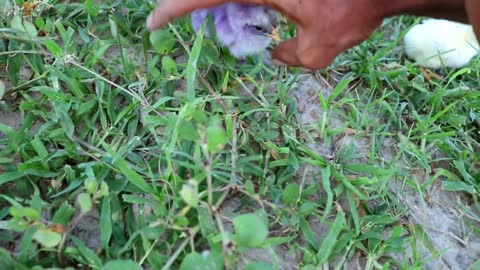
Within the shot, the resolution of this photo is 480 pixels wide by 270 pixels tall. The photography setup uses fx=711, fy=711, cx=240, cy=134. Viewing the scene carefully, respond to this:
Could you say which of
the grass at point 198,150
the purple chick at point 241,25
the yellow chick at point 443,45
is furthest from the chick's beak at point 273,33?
the yellow chick at point 443,45

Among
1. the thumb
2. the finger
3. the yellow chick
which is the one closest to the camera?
the finger

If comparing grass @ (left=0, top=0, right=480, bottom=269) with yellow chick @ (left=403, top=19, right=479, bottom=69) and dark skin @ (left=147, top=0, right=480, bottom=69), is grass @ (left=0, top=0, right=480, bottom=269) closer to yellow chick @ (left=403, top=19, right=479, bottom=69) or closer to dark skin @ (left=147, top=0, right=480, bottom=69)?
yellow chick @ (left=403, top=19, right=479, bottom=69)

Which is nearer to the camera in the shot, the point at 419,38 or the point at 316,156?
the point at 316,156

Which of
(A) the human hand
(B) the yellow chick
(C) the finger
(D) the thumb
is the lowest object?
(B) the yellow chick

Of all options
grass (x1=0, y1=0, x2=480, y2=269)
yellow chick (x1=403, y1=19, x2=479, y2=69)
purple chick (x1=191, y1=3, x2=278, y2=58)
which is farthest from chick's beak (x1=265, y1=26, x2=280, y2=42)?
yellow chick (x1=403, y1=19, x2=479, y2=69)

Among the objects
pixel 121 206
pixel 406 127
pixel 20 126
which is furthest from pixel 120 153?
pixel 406 127

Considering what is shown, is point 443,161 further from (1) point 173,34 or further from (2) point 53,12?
(2) point 53,12

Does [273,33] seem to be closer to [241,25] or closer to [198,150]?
[241,25]

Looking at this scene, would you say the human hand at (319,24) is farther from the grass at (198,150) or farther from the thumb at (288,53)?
the grass at (198,150)
